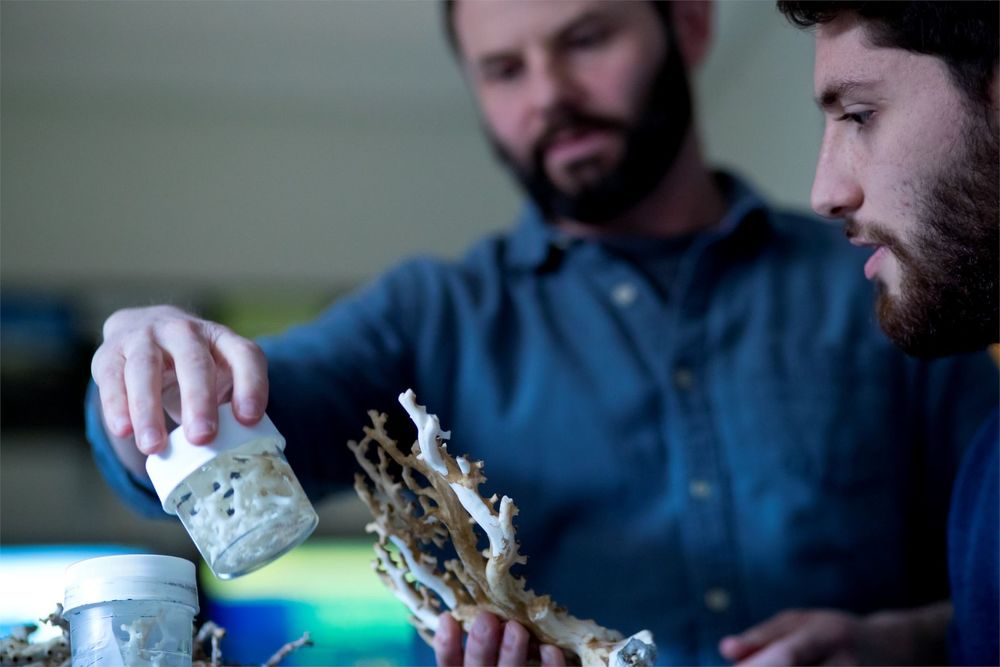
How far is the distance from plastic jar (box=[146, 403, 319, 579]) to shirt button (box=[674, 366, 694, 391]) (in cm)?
43

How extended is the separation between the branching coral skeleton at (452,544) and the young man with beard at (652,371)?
57 millimetres

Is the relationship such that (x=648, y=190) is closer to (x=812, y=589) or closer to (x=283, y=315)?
(x=812, y=589)

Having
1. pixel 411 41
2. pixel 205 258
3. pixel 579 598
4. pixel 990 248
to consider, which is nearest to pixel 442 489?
pixel 579 598

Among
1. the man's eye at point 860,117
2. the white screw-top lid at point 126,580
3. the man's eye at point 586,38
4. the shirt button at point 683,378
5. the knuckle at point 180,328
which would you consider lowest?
the shirt button at point 683,378

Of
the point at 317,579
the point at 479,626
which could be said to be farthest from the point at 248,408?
the point at 317,579

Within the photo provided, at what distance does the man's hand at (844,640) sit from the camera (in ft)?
2.11

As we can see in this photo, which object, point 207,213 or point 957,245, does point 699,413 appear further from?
point 207,213

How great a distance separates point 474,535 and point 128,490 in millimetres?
200

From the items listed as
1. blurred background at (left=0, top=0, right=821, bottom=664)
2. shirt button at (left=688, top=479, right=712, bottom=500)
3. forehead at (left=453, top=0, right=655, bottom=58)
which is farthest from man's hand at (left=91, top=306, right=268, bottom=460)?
blurred background at (left=0, top=0, right=821, bottom=664)

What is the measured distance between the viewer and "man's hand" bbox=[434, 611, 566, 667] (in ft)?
1.68

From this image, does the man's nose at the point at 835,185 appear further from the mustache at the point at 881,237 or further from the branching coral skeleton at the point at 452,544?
the branching coral skeleton at the point at 452,544

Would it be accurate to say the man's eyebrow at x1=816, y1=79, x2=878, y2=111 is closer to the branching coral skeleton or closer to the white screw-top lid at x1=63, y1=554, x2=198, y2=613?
the branching coral skeleton

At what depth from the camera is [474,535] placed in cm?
51

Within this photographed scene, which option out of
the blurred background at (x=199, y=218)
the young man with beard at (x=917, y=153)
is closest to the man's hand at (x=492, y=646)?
the young man with beard at (x=917, y=153)
